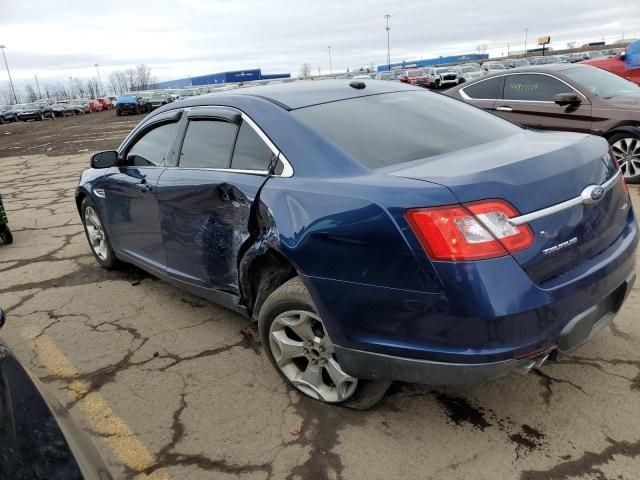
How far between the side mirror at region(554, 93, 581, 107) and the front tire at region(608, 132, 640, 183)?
0.66 m

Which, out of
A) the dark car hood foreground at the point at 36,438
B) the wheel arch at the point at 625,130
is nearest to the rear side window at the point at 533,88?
the wheel arch at the point at 625,130

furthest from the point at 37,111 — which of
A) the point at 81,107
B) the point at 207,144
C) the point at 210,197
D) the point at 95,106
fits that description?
the point at 210,197

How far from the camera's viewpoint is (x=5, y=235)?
6.10 meters

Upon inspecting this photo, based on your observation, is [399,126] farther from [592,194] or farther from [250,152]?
[592,194]

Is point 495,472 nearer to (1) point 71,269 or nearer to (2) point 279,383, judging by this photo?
(2) point 279,383

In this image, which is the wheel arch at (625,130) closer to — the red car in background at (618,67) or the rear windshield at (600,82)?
the rear windshield at (600,82)

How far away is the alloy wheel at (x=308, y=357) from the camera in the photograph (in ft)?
8.42

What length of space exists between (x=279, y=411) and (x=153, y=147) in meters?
2.21

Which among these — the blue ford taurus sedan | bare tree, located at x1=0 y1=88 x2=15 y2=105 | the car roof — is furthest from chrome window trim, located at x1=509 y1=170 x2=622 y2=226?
bare tree, located at x1=0 y1=88 x2=15 y2=105

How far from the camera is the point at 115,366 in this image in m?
3.31

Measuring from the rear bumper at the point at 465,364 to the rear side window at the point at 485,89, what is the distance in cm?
607

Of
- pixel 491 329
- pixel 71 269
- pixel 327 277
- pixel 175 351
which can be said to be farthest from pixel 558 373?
pixel 71 269

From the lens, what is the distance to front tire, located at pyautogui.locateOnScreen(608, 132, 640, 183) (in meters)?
6.51

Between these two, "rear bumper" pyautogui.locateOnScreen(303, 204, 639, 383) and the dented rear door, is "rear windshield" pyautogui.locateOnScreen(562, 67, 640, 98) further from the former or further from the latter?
the dented rear door
